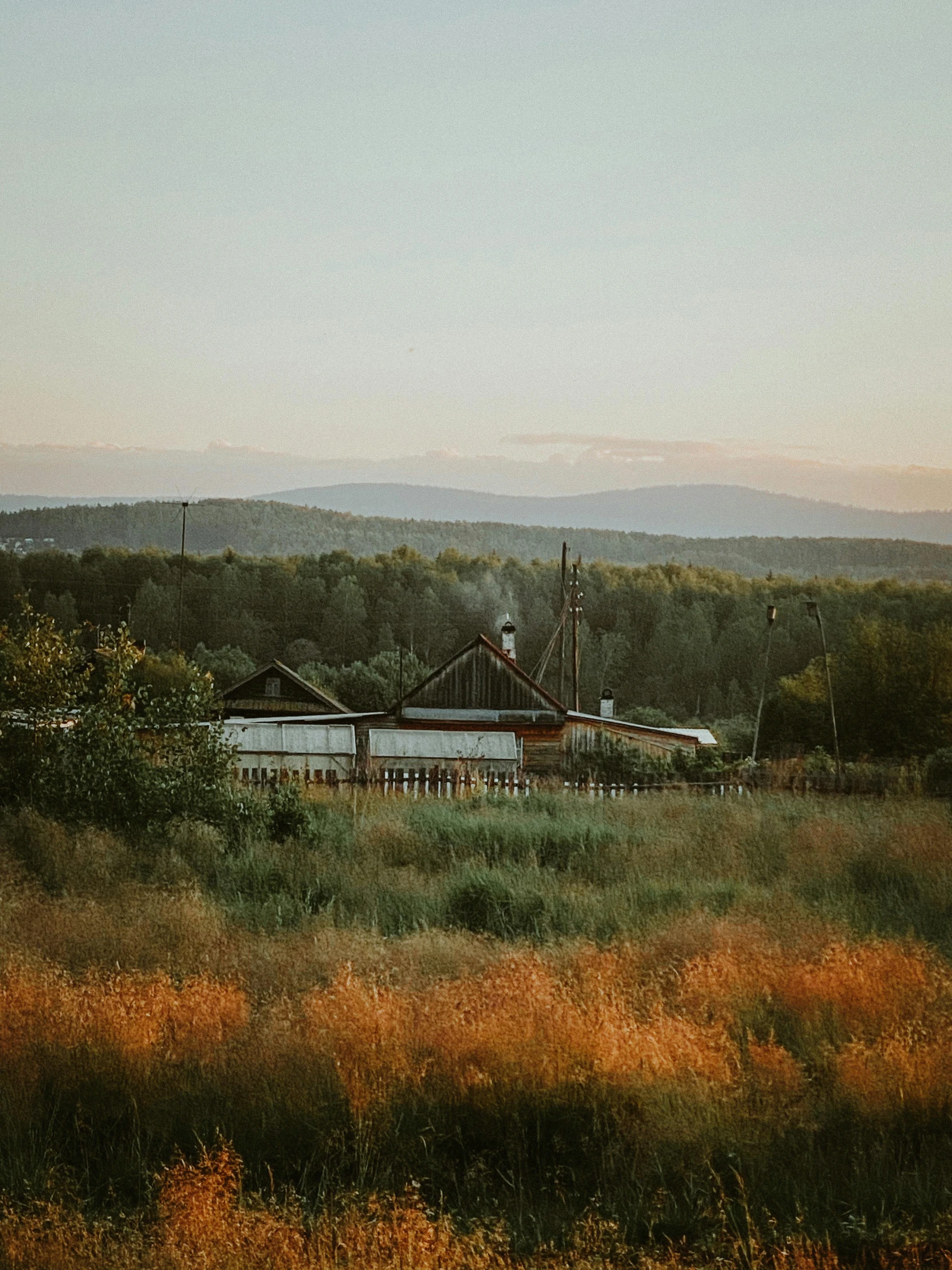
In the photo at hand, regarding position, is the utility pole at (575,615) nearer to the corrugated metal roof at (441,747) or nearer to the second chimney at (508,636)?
the second chimney at (508,636)

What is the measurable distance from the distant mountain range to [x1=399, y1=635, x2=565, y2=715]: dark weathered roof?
80.5 metres

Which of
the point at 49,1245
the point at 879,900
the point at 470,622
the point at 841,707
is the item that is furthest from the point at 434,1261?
the point at 470,622

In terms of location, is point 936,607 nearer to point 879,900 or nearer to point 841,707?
point 841,707

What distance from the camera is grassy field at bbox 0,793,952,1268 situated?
493cm

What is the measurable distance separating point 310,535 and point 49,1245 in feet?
449

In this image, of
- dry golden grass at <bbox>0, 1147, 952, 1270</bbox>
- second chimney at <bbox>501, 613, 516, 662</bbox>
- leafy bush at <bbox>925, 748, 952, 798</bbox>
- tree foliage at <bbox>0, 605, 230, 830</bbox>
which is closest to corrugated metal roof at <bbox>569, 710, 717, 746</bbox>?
second chimney at <bbox>501, 613, 516, 662</bbox>

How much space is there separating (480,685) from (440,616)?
208 feet

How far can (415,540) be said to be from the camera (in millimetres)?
145375

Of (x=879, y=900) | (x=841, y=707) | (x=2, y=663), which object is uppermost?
(x=2, y=663)

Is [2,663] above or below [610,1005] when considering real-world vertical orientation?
above

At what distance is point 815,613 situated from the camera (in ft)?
125

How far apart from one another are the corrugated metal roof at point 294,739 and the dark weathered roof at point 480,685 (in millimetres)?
8196

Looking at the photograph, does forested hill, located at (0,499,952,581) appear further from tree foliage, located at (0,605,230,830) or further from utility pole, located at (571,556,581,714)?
tree foliage, located at (0,605,230,830)

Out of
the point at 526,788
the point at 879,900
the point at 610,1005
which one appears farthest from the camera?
the point at 526,788
